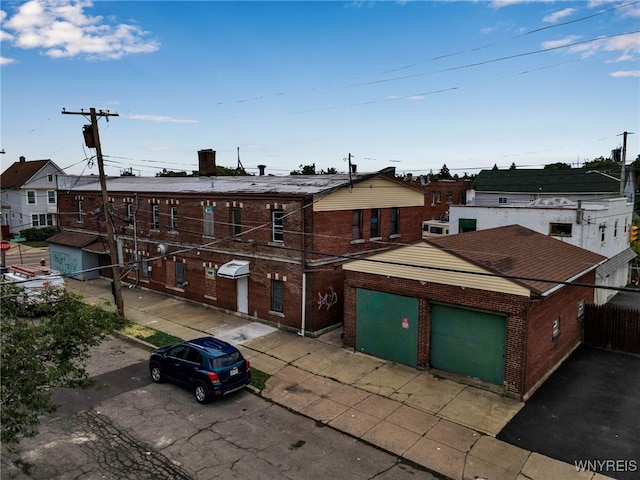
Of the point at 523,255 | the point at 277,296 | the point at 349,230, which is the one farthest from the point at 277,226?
the point at 523,255

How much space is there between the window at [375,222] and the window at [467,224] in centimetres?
914

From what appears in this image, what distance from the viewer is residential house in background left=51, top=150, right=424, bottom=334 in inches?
821

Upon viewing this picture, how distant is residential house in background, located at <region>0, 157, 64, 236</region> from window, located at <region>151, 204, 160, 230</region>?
32.7 meters

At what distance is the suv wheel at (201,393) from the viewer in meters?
14.3

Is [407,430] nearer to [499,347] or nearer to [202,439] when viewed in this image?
[499,347]

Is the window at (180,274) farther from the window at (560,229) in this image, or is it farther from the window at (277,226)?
the window at (560,229)

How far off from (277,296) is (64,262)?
860 inches

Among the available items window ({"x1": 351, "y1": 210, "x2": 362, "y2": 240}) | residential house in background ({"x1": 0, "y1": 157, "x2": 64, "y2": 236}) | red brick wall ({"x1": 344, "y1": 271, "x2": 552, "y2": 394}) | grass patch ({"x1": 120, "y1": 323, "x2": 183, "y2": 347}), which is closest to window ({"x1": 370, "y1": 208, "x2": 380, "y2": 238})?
window ({"x1": 351, "y1": 210, "x2": 362, "y2": 240})

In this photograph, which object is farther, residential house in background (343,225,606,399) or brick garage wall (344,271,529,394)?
residential house in background (343,225,606,399)

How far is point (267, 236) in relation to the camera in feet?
72.4

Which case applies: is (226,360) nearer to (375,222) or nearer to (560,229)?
(375,222)

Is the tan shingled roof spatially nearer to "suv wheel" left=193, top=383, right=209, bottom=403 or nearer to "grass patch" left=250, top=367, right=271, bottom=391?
"grass patch" left=250, top=367, right=271, bottom=391

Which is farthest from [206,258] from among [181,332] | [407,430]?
[407,430]

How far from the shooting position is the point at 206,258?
25.3 metres
